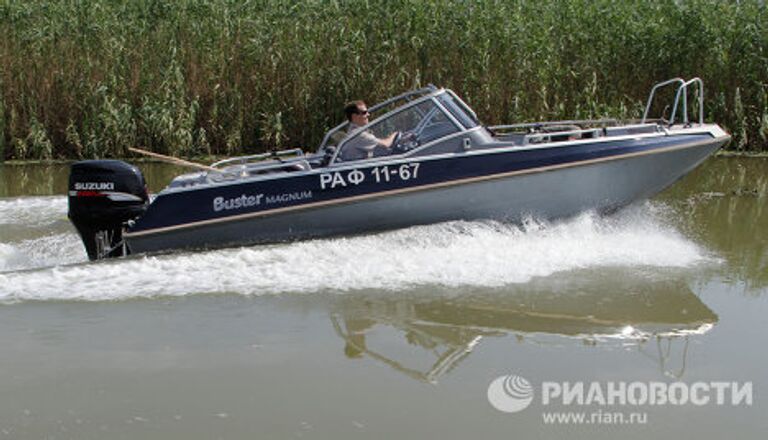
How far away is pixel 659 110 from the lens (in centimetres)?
1442

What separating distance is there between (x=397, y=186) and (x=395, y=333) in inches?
84.8

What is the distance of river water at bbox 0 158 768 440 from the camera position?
17.4 feet

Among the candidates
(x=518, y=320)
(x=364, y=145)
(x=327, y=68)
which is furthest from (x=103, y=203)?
(x=327, y=68)

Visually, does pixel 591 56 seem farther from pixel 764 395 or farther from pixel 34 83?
pixel 764 395

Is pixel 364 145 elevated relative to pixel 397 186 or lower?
elevated

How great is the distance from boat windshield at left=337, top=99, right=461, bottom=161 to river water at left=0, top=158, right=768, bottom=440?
757 millimetres

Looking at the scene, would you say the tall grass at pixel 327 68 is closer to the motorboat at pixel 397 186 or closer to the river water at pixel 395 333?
the river water at pixel 395 333

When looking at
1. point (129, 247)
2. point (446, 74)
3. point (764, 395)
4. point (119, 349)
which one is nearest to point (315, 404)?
point (119, 349)

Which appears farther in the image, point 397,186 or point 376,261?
point 397,186

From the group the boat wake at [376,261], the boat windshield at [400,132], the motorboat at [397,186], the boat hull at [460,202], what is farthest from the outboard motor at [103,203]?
the boat windshield at [400,132]

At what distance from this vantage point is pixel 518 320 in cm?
680

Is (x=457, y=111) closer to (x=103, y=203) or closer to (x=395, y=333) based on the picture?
(x=395, y=333)

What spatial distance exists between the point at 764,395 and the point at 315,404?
2.55 m

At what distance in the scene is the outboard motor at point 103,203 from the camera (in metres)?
8.65
